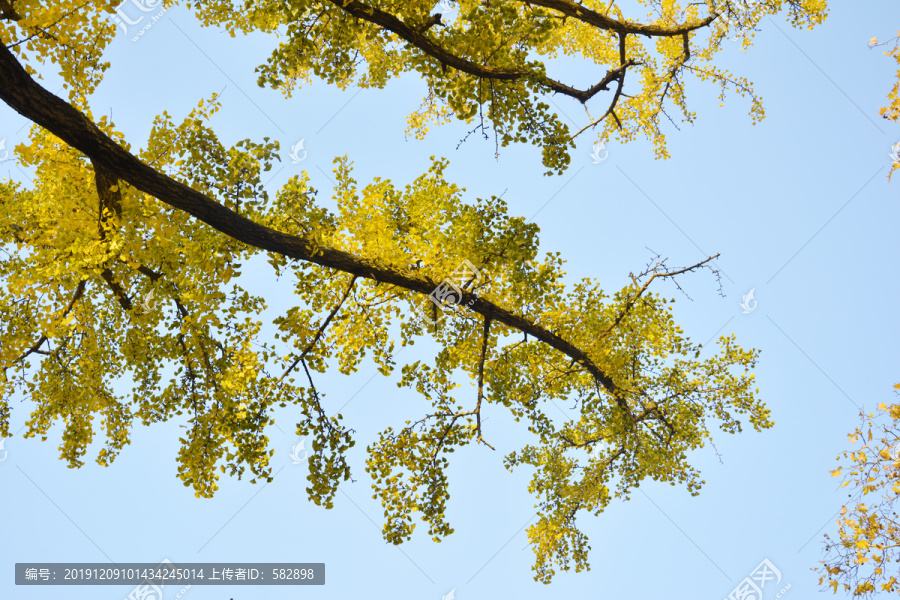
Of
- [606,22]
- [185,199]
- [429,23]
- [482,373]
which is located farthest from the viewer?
[606,22]

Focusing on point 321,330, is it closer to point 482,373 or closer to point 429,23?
point 482,373

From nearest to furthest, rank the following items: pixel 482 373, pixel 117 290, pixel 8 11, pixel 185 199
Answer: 1. pixel 8 11
2. pixel 185 199
3. pixel 482 373
4. pixel 117 290

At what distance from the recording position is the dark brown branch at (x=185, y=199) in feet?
15.4

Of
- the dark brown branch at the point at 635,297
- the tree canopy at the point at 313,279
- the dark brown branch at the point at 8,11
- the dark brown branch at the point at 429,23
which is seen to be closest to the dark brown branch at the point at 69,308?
the tree canopy at the point at 313,279

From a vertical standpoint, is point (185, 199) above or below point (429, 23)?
below

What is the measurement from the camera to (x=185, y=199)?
5629 millimetres

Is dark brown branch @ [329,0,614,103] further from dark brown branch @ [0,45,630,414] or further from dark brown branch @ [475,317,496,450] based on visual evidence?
dark brown branch @ [475,317,496,450]

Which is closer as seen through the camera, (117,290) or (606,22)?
(117,290)

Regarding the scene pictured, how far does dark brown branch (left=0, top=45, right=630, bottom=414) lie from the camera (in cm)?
469

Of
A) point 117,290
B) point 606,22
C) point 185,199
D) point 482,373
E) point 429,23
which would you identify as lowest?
point 482,373

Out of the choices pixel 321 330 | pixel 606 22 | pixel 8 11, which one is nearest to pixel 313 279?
pixel 321 330

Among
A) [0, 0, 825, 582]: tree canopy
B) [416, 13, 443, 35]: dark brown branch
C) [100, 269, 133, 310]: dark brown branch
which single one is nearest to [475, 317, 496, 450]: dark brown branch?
[0, 0, 825, 582]: tree canopy

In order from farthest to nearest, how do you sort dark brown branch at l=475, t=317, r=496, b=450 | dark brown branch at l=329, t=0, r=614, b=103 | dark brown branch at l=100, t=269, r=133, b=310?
dark brown branch at l=100, t=269, r=133, b=310 → dark brown branch at l=475, t=317, r=496, b=450 → dark brown branch at l=329, t=0, r=614, b=103

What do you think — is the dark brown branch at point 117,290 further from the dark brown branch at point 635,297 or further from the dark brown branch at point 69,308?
the dark brown branch at point 635,297
